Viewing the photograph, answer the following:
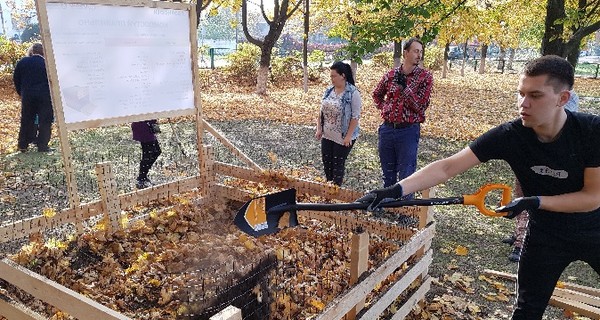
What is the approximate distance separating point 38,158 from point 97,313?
640 centimetres

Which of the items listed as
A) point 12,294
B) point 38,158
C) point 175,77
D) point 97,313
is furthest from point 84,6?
point 38,158

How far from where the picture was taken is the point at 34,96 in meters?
7.66

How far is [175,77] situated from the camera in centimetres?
471

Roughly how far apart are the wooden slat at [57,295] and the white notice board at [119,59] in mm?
1578

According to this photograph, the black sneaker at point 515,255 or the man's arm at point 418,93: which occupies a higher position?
the man's arm at point 418,93

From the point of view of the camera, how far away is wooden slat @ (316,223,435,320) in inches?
94.6

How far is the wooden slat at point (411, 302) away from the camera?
321 cm

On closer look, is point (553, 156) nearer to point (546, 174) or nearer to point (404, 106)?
point (546, 174)

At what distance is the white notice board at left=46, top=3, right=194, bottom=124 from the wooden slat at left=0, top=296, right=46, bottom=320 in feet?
5.33

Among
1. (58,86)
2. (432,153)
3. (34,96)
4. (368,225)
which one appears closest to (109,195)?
(58,86)

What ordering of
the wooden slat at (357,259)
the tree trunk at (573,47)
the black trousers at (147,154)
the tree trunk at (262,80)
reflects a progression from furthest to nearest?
the tree trunk at (262,80) → the tree trunk at (573,47) → the black trousers at (147,154) → the wooden slat at (357,259)

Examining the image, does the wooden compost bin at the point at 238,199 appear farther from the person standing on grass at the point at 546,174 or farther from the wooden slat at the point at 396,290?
the person standing on grass at the point at 546,174

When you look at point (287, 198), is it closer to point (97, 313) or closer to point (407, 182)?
point (407, 182)

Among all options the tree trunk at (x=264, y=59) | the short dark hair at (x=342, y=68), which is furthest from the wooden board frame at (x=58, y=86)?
the tree trunk at (x=264, y=59)
